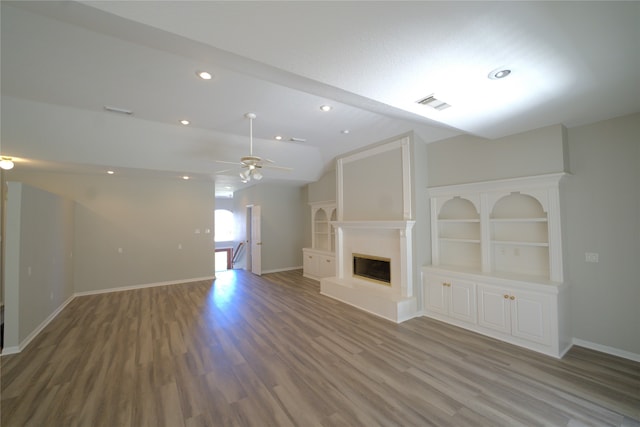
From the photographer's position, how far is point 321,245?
8078mm

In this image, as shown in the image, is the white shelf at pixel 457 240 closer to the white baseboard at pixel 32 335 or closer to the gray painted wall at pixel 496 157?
the gray painted wall at pixel 496 157

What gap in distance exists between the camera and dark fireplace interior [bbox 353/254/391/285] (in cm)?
500

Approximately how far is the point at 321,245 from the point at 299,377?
5.38m

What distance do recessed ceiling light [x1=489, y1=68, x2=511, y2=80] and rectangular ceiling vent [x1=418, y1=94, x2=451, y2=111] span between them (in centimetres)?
47

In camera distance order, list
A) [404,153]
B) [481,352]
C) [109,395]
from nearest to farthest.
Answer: [109,395]
[481,352]
[404,153]

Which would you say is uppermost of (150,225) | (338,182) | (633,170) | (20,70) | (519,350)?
(20,70)

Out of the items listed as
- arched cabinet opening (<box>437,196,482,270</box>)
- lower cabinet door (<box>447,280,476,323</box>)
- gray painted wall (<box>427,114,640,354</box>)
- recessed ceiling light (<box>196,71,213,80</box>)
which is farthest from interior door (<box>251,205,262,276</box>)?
gray painted wall (<box>427,114,640,354</box>)

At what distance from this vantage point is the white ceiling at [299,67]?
4.81 ft

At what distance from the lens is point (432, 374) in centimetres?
278

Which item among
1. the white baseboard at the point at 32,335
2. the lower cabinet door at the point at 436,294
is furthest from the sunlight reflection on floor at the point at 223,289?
the lower cabinet door at the point at 436,294

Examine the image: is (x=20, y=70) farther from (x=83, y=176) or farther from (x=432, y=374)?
(x=432, y=374)

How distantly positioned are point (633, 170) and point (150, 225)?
894cm

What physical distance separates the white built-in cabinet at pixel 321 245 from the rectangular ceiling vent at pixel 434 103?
14.5 ft

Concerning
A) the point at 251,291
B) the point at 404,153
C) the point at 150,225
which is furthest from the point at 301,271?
the point at 404,153
